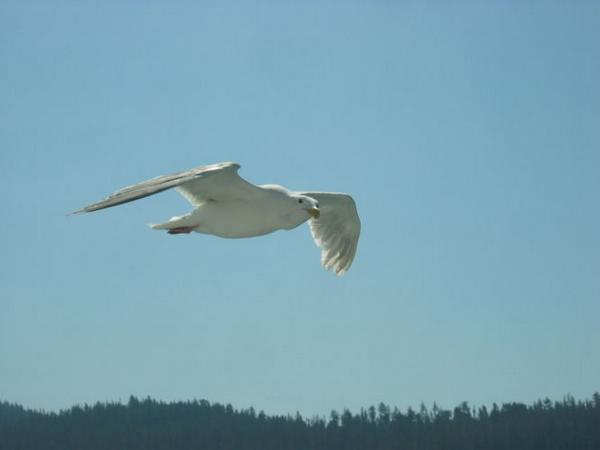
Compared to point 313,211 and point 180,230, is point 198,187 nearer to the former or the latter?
point 180,230

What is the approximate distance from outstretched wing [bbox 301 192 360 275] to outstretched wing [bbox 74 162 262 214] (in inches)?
117

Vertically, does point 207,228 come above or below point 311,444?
below

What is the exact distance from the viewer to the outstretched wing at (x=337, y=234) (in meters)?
Answer: 13.5

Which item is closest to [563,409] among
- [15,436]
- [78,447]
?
[78,447]

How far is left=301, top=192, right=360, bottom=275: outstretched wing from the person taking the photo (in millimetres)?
13484

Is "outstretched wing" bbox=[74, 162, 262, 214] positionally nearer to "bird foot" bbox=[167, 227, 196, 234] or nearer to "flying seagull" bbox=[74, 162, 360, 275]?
"flying seagull" bbox=[74, 162, 360, 275]

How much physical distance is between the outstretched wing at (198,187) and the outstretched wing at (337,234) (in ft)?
9.75

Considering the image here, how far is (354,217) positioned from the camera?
13562mm

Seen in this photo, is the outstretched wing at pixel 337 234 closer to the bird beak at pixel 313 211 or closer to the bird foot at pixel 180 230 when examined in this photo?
the bird beak at pixel 313 211

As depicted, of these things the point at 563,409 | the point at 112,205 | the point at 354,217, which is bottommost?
the point at 112,205

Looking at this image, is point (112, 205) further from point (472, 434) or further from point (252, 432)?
point (252, 432)

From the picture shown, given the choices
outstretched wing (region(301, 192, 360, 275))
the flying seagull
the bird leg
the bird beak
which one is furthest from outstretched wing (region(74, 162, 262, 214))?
outstretched wing (region(301, 192, 360, 275))

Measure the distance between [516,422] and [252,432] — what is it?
76.1ft

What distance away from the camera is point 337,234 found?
44.8 ft
